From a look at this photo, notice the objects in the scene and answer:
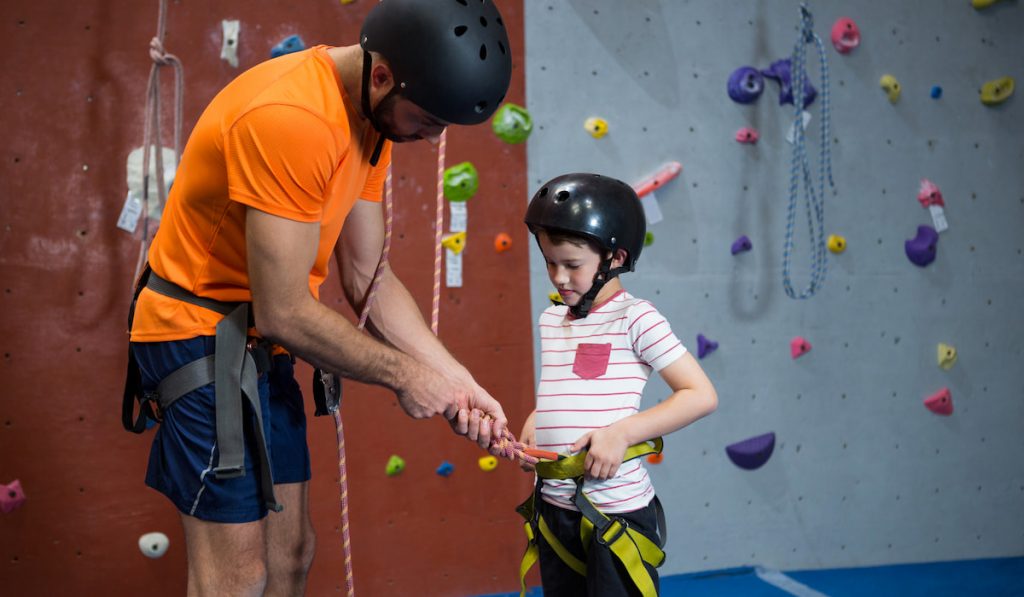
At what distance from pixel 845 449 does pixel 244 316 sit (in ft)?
8.53

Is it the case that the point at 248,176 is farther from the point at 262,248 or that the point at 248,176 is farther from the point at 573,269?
the point at 573,269

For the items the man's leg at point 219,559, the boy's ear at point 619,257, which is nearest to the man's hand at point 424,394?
the man's leg at point 219,559

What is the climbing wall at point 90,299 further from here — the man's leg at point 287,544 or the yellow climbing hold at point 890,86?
the yellow climbing hold at point 890,86

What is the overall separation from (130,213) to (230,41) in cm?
61

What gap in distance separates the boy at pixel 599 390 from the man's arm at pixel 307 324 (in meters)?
0.44

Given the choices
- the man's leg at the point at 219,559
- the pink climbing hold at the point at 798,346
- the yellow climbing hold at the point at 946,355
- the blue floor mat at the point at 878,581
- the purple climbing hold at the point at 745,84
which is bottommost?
the blue floor mat at the point at 878,581

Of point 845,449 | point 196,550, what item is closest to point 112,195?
point 196,550

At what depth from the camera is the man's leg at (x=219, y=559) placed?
139 cm

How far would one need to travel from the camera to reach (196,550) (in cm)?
140

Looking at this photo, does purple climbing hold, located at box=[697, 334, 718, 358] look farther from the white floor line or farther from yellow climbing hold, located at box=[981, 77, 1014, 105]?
yellow climbing hold, located at box=[981, 77, 1014, 105]

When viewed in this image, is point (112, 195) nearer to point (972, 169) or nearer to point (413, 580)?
point (413, 580)

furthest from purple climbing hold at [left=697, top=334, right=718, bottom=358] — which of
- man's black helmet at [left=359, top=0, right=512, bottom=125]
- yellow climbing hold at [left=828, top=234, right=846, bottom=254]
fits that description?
man's black helmet at [left=359, top=0, right=512, bottom=125]

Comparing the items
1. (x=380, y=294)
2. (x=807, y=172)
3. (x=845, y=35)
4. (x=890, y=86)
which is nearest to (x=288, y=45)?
(x=380, y=294)

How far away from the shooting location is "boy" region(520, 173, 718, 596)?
67.7 inches
